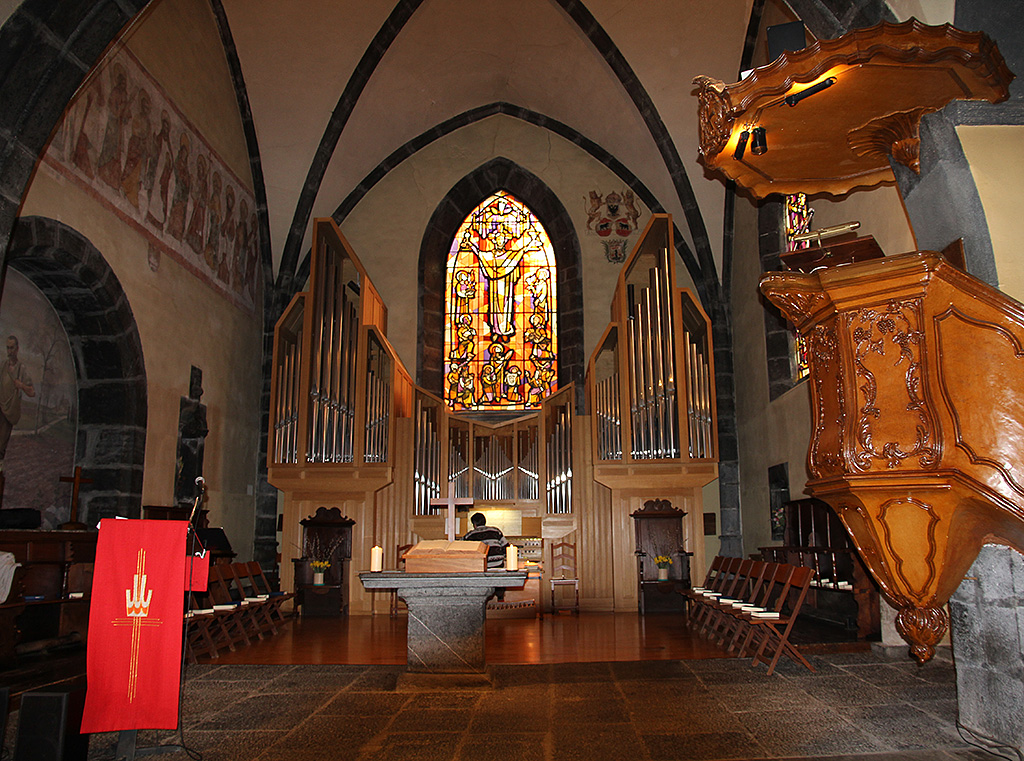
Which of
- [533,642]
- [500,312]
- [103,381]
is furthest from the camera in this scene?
[500,312]

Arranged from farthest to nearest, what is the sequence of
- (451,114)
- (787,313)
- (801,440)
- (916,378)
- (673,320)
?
(451,114)
(673,320)
(801,440)
(787,313)
(916,378)

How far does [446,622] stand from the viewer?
540cm

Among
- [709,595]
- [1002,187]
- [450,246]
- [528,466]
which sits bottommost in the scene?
[709,595]

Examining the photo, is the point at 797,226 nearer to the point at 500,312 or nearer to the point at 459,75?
the point at 500,312

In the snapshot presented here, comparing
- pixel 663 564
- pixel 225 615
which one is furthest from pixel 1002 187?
pixel 663 564

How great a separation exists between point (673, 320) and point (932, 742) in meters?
7.76

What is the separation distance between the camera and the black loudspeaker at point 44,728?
325 centimetres

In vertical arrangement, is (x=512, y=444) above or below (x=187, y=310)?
below

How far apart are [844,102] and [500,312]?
1053 centimetres

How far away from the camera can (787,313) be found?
383cm

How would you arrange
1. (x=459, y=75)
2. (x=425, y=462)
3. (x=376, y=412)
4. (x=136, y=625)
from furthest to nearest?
(x=459, y=75) < (x=425, y=462) < (x=376, y=412) < (x=136, y=625)

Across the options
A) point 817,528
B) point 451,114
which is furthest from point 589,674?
point 451,114

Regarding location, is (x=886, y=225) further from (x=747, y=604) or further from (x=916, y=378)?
(x=916, y=378)

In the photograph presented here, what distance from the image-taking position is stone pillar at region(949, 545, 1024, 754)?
379 cm
